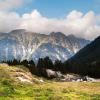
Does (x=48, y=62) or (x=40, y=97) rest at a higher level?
(x=48, y=62)

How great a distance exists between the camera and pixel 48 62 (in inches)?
7790

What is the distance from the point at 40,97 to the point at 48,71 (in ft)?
417

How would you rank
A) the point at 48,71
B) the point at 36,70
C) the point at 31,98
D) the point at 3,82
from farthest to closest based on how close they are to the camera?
the point at 48,71 < the point at 36,70 < the point at 3,82 < the point at 31,98

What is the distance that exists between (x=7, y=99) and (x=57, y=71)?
145811 mm

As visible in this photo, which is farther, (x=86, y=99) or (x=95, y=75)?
(x=95, y=75)

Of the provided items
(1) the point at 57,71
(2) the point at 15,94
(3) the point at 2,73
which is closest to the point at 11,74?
(3) the point at 2,73

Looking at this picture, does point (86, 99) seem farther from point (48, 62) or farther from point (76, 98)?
point (48, 62)

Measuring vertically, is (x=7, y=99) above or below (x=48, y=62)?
below

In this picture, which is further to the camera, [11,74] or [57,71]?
[57,71]

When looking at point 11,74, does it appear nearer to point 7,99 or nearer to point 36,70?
point 7,99

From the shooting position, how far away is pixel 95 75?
19525 centimetres

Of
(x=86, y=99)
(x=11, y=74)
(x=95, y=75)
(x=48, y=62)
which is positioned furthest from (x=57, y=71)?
(x=86, y=99)

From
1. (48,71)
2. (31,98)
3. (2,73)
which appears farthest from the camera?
(48,71)

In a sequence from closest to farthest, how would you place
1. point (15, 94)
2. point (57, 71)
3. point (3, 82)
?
point (15, 94) < point (3, 82) < point (57, 71)
